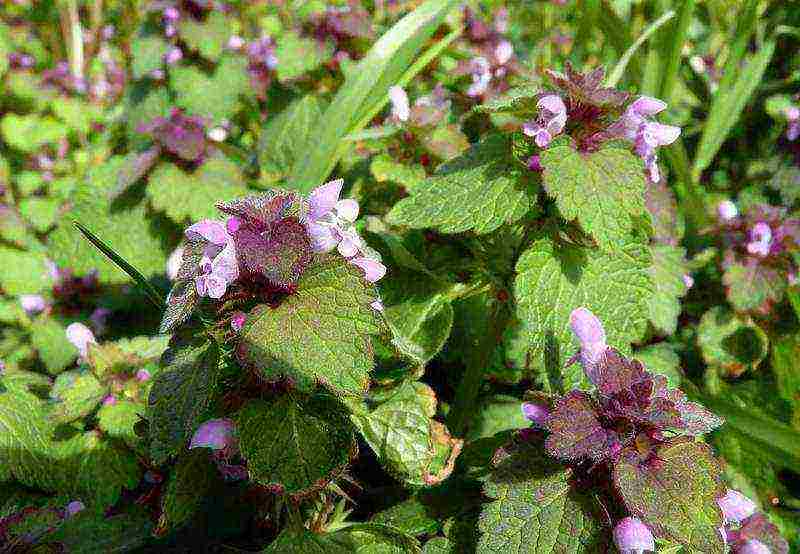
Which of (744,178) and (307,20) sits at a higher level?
(307,20)

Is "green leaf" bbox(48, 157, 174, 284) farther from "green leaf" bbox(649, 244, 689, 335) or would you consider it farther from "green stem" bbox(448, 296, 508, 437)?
"green leaf" bbox(649, 244, 689, 335)

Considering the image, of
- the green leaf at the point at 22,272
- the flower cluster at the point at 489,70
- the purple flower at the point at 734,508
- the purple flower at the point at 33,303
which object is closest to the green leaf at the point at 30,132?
the green leaf at the point at 22,272

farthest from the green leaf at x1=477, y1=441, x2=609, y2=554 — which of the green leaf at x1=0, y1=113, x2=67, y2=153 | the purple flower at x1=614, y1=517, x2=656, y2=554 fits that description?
the green leaf at x1=0, y1=113, x2=67, y2=153

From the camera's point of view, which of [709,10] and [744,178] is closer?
[744,178]

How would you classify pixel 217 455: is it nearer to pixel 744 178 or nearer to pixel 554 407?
pixel 554 407

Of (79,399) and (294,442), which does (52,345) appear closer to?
(79,399)

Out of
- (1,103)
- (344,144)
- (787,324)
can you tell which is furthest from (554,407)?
(1,103)

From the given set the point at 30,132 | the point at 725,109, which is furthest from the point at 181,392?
the point at 30,132
